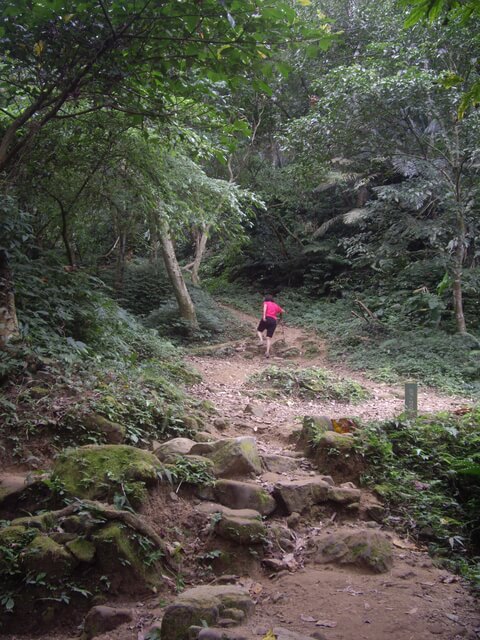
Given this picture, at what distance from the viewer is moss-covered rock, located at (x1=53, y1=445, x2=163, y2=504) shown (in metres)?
3.56

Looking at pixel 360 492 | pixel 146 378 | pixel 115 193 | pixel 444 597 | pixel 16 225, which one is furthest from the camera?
pixel 115 193

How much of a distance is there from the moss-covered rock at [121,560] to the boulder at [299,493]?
4.76 feet

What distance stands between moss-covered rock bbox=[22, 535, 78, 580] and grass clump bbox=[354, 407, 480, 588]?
110 inches

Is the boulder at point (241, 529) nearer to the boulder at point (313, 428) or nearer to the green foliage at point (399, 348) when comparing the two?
the boulder at point (313, 428)

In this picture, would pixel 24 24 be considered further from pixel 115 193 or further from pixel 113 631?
pixel 115 193

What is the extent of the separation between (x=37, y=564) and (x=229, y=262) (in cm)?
2084

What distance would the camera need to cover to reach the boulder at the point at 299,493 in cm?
428

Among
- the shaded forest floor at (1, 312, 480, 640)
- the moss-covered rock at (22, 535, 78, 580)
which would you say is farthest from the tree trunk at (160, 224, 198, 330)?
the moss-covered rock at (22, 535, 78, 580)

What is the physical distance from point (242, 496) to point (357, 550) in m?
1.03

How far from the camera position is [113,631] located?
8.84 feet

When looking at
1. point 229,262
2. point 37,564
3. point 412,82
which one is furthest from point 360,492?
point 229,262

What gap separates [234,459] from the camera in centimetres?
461

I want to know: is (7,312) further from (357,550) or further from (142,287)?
(142,287)

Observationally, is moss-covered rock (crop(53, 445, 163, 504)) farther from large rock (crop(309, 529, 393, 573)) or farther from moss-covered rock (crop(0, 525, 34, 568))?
large rock (crop(309, 529, 393, 573))
